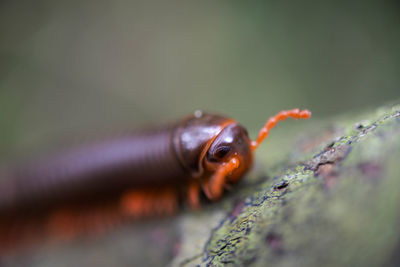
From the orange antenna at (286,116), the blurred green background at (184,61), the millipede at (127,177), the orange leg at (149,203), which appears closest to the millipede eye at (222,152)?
the millipede at (127,177)

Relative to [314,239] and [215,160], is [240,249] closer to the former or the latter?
[314,239]

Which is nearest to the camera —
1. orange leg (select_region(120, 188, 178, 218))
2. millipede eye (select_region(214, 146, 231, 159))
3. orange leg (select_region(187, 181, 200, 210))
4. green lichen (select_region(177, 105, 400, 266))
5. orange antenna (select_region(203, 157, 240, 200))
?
green lichen (select_region(177, 105, 400, 266))

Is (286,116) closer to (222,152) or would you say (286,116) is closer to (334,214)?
(222,152)

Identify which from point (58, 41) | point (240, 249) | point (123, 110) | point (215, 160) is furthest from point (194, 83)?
point (240, 249)

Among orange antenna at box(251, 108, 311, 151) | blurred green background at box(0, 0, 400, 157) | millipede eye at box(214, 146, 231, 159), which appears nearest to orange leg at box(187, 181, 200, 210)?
millipede eye at box(214, 146, 231, 159)

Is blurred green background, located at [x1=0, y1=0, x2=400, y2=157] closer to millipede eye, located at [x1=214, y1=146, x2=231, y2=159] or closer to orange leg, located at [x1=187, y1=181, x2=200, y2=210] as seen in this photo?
orange leg, located at [x1=187, y1=181, x2=200, y2=210]

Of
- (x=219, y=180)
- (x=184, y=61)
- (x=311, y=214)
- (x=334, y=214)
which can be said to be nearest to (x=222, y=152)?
(x=219, y=180)
